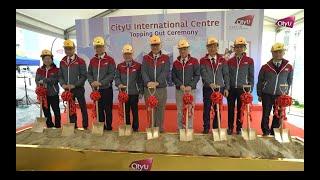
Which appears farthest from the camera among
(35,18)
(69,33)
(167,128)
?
(69,33)

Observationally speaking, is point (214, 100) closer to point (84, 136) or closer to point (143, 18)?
point (84, 136)

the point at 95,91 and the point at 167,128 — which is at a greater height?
the point at 95,91

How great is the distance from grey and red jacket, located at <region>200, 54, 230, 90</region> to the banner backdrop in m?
1.55

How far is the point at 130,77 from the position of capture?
10.7 ft

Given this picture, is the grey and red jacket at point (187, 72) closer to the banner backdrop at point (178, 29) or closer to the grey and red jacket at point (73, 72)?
the grey and red jacket at point (73, 72)

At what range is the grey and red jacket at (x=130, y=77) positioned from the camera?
3.25 meters

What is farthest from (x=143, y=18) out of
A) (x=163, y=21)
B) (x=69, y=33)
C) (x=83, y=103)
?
(x=83, y=103)

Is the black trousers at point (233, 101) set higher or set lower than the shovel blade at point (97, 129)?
higher

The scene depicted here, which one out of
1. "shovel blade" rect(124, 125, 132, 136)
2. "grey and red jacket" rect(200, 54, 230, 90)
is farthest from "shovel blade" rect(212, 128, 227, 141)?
"shovel blade" rect(124, 125, 132, 136)

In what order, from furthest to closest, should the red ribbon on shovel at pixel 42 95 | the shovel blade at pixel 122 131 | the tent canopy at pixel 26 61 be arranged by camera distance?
1. the tent canopy at pixel 26 61
2. the red ribbon on shovel at pixel 42 95
3. the shovel blade at pixel 122 131

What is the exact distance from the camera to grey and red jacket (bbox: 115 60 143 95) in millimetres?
3254

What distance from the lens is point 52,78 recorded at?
3451 millimetres

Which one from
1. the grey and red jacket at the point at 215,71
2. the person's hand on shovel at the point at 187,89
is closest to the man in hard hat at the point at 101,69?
the person's hand on shovel at the point at 187,89

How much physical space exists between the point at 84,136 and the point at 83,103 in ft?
2.21
